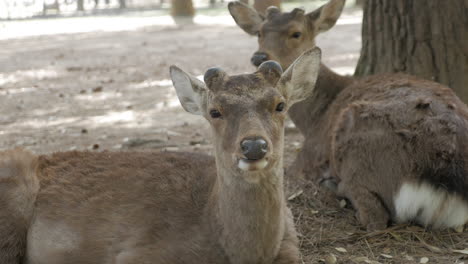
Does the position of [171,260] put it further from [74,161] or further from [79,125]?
[79,125]

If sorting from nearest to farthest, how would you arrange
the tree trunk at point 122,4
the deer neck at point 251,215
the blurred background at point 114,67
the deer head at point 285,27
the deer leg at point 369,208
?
the deer neck at point 251,215, the deer leg at point 369,208, the deer head at point 285,27, the blurred background at point 114,67, the tree trunk at point 122,4

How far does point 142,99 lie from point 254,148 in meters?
7.65

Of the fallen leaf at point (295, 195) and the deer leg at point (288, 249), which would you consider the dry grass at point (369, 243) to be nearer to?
the fallen leaf at point (295, 195)

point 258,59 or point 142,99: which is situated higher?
point 258,59

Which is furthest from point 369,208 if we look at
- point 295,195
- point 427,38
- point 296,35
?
point 296,35

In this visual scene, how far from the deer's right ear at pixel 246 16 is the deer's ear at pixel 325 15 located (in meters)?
0.63

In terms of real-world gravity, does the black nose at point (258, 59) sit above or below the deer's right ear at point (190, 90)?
below

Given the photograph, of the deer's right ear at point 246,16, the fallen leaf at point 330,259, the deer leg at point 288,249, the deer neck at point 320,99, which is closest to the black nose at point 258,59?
the deer neck at point 320,99

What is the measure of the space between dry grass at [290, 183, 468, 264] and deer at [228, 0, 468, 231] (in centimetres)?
10

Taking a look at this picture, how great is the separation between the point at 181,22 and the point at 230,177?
20188mm

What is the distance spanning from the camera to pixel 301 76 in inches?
194

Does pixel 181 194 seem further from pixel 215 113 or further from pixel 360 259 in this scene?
pixel 360 259

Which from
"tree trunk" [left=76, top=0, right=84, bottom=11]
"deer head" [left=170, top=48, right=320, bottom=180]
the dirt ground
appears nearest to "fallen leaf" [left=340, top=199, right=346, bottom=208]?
the dirt ground

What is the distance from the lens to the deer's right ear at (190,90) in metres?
4.77
